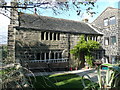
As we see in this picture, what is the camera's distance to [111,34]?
48.0 ft

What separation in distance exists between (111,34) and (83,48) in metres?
5.33

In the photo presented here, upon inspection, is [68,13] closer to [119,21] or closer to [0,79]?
[0,79]

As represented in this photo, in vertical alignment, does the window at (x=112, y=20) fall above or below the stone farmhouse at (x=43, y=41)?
above

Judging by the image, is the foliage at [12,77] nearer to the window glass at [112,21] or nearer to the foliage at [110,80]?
the foliage at [110,80]

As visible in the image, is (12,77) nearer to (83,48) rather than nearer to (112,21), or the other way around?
(83,48)

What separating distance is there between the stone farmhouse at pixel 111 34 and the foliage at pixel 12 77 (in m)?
14.6

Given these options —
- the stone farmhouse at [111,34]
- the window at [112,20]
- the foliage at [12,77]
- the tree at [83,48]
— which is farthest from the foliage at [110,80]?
the window at [112,20]

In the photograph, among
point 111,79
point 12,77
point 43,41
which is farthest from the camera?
point 43,41

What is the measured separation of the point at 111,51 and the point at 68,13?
1427 cm

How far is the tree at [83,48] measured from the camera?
1221 centimetres

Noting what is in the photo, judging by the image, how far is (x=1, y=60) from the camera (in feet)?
4.59

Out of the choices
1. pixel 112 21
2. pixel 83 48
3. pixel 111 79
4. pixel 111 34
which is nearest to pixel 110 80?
pixel 111 79

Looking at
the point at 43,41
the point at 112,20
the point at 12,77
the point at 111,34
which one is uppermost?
the point at 112,20

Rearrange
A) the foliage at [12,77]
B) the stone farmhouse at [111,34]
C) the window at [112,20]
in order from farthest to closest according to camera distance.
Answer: the window at [112,20] < the stone farmhouse at [111,34] < the foliage at [12,77]
